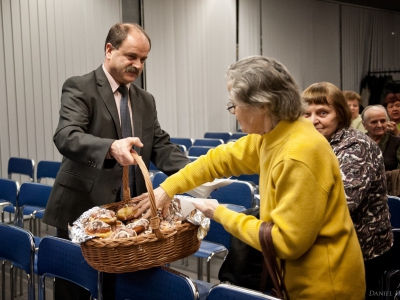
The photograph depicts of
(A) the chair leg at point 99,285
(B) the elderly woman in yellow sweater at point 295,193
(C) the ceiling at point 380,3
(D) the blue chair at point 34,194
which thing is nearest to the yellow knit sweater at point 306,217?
(B) the elderly woman in yellow sweater at point 295,193

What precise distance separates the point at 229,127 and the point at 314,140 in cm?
768

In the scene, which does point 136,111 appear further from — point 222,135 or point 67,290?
point 222,135

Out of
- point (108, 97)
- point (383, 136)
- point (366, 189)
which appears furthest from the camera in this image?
point (383, 136)

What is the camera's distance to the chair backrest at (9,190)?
4.02m

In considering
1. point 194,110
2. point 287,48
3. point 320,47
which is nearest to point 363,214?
point 194,110

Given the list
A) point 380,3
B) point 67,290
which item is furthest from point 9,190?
point 380,3

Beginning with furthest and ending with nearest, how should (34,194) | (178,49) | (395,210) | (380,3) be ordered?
(380,3) < (178,49) < (34,194) < (395,210)

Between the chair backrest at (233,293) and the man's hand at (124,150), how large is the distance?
1.82 ft

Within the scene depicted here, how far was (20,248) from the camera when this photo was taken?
239 cm

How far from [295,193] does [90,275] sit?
1.08 m

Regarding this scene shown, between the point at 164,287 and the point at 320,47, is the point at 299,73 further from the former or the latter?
the point at 164,287

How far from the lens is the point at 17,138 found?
618 centimetres

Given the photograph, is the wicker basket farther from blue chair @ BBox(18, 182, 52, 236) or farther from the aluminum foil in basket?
blue chair @ BBox(18, 182, 52, 236)

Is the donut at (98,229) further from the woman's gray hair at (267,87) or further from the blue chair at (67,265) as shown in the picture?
the woman's gray hair at (267,87)
